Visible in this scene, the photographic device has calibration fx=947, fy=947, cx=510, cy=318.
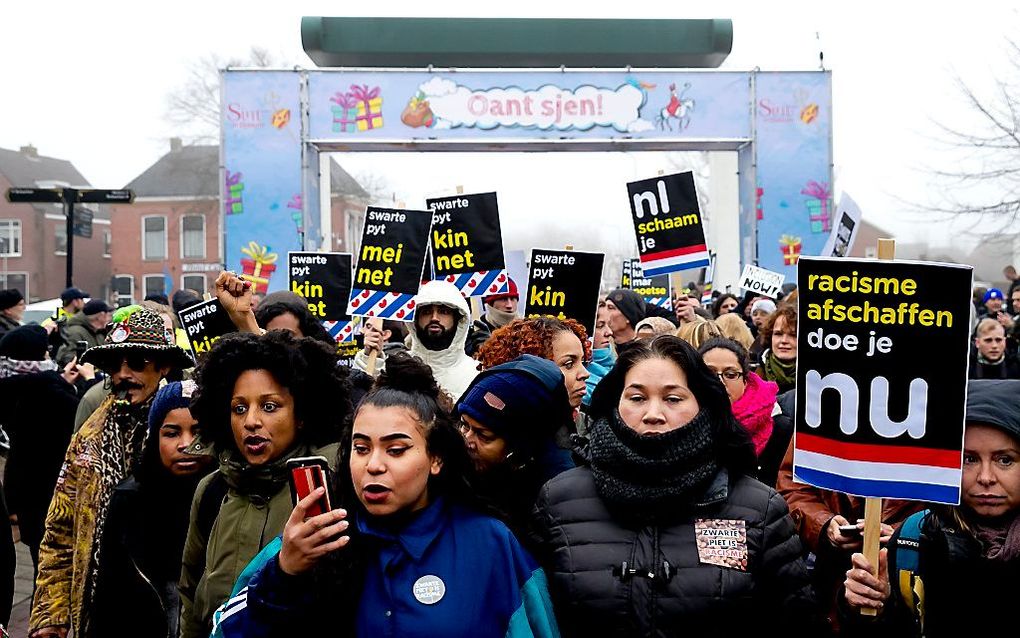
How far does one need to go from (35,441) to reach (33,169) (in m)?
65.2

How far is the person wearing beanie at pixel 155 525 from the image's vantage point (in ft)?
12.1

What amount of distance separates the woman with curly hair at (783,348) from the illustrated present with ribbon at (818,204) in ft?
41.3

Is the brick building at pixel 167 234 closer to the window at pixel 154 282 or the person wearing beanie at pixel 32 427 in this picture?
the window at pixel 154 282

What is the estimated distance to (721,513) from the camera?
2.80 m

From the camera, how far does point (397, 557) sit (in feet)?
8.22

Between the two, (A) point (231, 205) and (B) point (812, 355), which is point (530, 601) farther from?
(A) point (231, 205)

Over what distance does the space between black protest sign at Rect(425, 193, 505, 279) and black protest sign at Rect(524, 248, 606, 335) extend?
2.37 ft

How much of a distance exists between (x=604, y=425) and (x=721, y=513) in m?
0.45

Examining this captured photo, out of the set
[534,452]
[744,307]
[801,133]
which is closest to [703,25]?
[801,133]

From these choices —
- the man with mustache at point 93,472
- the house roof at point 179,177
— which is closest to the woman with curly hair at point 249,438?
the man with mustache at point 93,472

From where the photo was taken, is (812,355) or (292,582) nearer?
(292,582)

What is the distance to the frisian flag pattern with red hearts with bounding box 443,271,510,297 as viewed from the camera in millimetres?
8188

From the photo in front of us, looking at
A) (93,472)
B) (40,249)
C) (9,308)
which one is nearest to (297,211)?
(9,308)

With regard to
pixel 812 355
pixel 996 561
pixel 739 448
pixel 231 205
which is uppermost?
pixel 231 205
